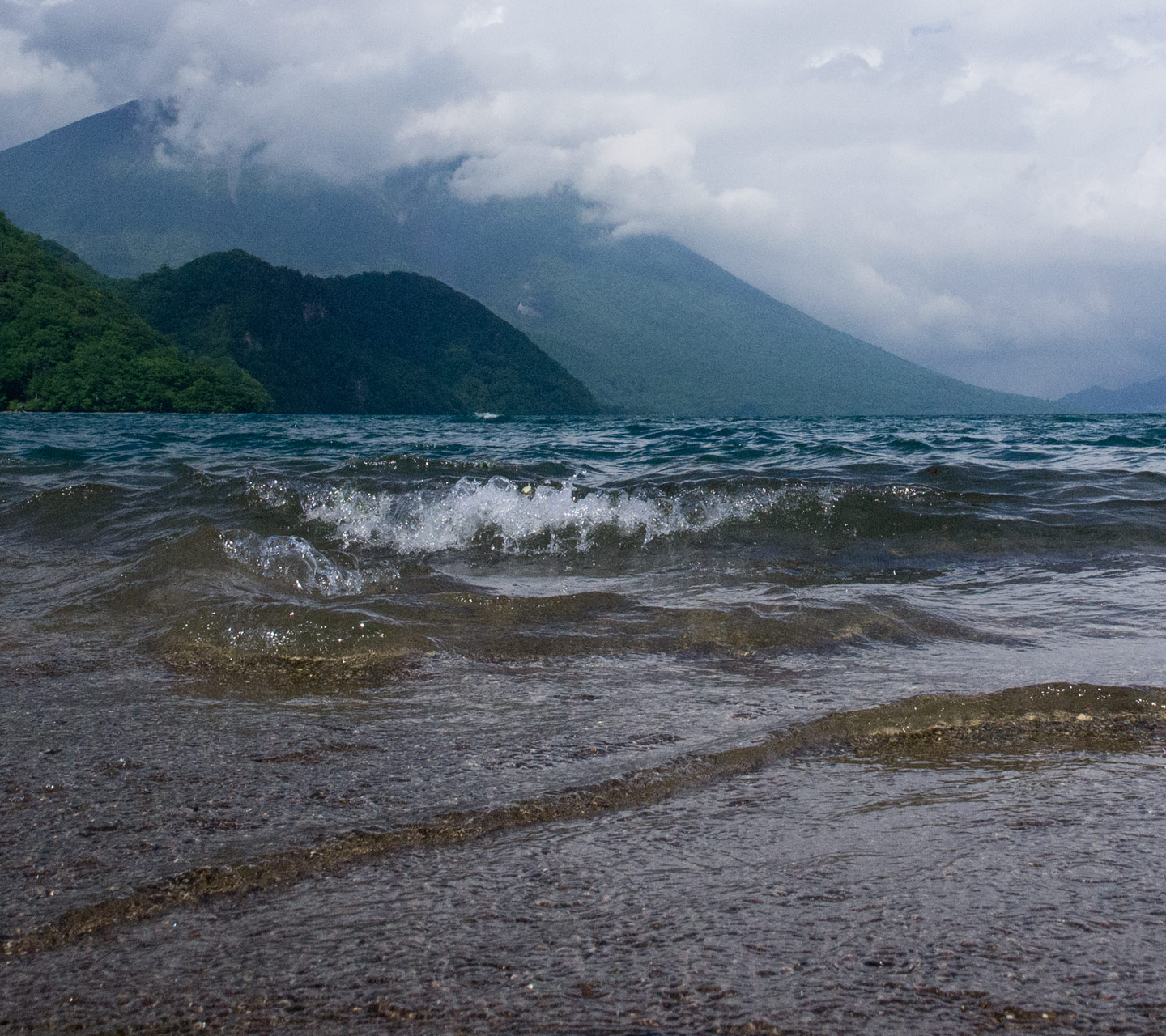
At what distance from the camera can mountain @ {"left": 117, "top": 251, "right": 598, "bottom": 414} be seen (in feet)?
313

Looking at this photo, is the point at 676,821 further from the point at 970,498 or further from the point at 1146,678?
the point at 970,498

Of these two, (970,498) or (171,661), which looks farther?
(970,498)

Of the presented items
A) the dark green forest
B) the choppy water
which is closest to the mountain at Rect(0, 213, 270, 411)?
the dark green forest

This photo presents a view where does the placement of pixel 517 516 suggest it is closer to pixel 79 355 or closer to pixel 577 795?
pixel 577 795

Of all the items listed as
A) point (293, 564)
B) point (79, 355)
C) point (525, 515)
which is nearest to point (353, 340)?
point (79, 355)

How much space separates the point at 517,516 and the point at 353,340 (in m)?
120

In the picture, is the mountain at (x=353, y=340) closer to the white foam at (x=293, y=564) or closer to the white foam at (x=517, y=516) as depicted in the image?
the white foam at (x=517, y=516)

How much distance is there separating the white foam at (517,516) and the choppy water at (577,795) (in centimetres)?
93

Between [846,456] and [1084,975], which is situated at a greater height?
[846,456]

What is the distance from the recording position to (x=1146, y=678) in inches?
116

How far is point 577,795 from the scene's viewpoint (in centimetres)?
204

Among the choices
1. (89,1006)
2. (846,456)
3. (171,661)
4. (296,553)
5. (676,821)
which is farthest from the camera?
(846,456)

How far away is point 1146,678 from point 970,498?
16.0ft

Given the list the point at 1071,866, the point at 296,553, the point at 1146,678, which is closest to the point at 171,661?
the point at 296,553
